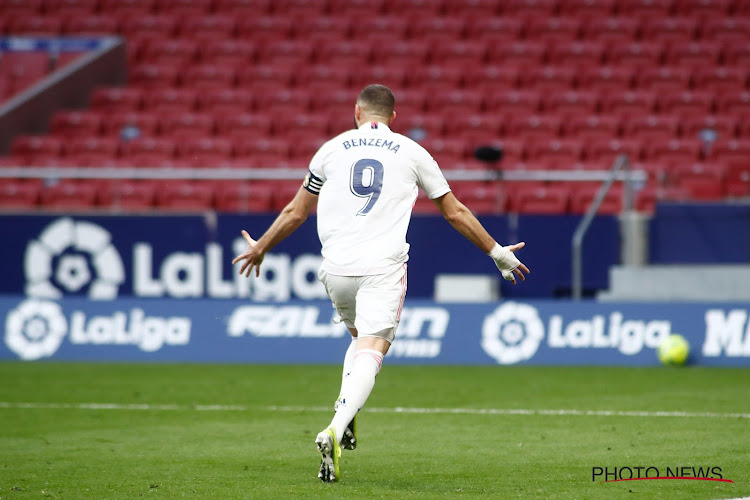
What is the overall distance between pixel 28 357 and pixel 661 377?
7.59m

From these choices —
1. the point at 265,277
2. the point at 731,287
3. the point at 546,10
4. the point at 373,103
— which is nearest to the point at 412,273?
the point at 265,277

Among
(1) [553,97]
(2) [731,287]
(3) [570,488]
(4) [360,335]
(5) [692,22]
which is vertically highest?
(5) [692,22]

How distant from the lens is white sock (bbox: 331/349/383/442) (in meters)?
5.89

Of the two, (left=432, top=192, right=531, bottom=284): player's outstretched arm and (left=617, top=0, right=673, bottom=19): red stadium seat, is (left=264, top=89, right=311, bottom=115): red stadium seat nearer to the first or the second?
(left=617, top=0, right=673, bottom=19): red stadium seat

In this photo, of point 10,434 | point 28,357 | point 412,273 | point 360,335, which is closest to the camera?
point 360,335

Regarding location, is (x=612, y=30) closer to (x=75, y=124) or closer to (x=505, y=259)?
(x=75, y=124)

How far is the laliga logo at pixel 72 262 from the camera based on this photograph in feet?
54.7

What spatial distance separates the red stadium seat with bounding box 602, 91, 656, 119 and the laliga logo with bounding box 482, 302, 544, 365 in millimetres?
6974

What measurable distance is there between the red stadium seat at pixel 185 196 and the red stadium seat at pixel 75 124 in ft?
11.7

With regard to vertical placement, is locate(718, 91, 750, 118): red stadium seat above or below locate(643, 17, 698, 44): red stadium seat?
below

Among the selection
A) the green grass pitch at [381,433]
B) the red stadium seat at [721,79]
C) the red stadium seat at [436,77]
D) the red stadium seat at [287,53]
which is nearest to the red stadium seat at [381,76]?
the red stadium seat at [436,77]

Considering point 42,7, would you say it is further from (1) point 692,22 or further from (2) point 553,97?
(1) point 692,22

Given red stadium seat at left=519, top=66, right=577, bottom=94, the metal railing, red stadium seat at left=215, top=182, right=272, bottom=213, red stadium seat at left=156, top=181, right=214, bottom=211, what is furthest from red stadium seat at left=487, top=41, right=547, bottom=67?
red stadium seat at left=156, top=181, right=214, bottom=211

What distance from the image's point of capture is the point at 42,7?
2397cm
